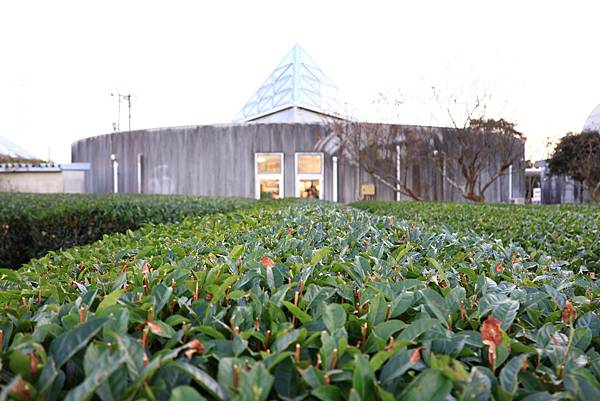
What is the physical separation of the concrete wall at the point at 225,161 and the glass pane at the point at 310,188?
337 millimetres

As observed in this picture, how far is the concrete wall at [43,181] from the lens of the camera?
17953mm

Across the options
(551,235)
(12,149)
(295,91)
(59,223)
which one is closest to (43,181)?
(295,91)

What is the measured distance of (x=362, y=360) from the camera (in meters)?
0.65

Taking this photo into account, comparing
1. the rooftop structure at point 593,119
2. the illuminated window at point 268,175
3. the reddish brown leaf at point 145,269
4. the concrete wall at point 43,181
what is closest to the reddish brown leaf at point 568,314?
the reddish brown leaf at point 145,269

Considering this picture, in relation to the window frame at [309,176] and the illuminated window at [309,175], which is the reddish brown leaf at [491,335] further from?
the illuminated window at [309,175]

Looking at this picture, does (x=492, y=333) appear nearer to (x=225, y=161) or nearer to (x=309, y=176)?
(x=309, y=176)

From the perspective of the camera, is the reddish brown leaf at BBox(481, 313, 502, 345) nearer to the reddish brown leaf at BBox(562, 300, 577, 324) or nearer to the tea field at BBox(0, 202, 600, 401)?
the tea field at BBox(0, 202, 600, 401)

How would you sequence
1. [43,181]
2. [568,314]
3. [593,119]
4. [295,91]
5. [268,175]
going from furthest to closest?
[593,119] → [295,91] → [43,181] → [268,175] → [568,314]

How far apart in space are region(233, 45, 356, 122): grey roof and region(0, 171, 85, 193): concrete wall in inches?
427

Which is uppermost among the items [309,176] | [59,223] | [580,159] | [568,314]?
[580,159]

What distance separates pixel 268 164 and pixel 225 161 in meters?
1.96

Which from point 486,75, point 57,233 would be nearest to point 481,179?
point 486,75

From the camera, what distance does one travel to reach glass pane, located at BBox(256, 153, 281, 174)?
56.4ft

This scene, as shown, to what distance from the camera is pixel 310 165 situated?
1736 centimetres
